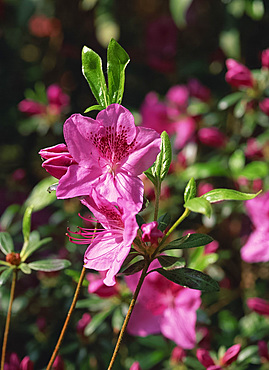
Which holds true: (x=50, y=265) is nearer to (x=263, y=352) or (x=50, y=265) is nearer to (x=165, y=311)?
(x=165, y=311)

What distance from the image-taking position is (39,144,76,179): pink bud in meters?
0.70

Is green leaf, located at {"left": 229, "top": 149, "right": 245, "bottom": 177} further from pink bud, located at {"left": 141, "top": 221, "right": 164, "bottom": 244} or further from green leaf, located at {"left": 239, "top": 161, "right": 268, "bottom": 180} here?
pink bud, located at {"left": 141, "top": 221, "right": 164, "bottom": 244}

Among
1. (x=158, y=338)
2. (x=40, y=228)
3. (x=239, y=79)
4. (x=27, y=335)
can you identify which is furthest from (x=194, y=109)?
(x=27, y=335)

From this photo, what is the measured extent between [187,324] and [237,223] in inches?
27.9

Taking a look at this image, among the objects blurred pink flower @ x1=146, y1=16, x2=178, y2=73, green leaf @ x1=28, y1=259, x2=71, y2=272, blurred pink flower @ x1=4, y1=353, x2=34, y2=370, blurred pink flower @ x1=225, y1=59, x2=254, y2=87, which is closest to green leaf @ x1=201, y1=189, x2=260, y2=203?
green leaf @ x1=28, y1=259, x2=71, y2=272

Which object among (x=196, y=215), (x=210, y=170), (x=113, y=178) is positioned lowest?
(x=196, y=215)

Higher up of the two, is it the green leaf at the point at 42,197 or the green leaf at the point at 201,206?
the green leaf at the point at 201,206

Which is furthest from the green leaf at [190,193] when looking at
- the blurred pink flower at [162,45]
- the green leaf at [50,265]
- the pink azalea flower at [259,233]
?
the blurred pink flower at [162,45]

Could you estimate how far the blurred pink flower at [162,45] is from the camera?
1923 mm

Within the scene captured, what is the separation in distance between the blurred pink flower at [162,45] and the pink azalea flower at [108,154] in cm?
123

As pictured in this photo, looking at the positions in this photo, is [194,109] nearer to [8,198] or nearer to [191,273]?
[8,198]

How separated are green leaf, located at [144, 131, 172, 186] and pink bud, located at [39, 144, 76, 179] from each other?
0.12m

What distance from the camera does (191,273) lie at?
71cm

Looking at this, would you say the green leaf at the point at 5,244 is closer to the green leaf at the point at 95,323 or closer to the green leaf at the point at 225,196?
the green leaf at the point at 95,323
